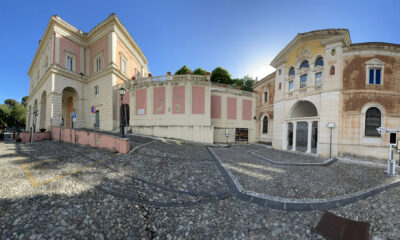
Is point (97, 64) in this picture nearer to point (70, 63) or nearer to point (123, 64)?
point (70, 63)

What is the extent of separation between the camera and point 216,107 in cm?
1739

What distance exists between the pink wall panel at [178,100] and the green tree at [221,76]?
44.1ft

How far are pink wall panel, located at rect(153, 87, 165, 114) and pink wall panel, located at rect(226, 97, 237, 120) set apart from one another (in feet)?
26.6

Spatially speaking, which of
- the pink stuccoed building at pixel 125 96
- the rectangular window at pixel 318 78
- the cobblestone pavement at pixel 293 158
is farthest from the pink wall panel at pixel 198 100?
the rectangular window at pixel 318 78

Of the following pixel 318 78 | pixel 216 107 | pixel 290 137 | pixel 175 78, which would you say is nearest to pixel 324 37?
pixel 318 78

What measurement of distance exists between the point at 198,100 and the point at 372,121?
13752 millimetres

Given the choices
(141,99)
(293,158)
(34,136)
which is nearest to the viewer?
(293,158)

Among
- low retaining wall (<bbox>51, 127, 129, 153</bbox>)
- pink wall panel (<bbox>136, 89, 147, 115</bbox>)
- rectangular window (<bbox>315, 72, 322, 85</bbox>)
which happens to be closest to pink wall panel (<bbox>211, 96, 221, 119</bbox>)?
pink wall panel (<bbox>136, 89, 147, 115</bbox>)

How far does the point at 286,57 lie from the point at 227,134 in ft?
33.3

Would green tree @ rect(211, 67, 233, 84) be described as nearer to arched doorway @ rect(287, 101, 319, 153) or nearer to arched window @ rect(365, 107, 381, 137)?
arched doorway @ rect(287, 101, 319, 153)

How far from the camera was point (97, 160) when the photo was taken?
21.6 ft

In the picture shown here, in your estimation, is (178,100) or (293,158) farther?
(178,100)

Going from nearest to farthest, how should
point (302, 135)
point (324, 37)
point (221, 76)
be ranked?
point (324, 37), point (302, 135), point (221, 76)

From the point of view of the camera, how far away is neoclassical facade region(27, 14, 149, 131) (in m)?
17.2
